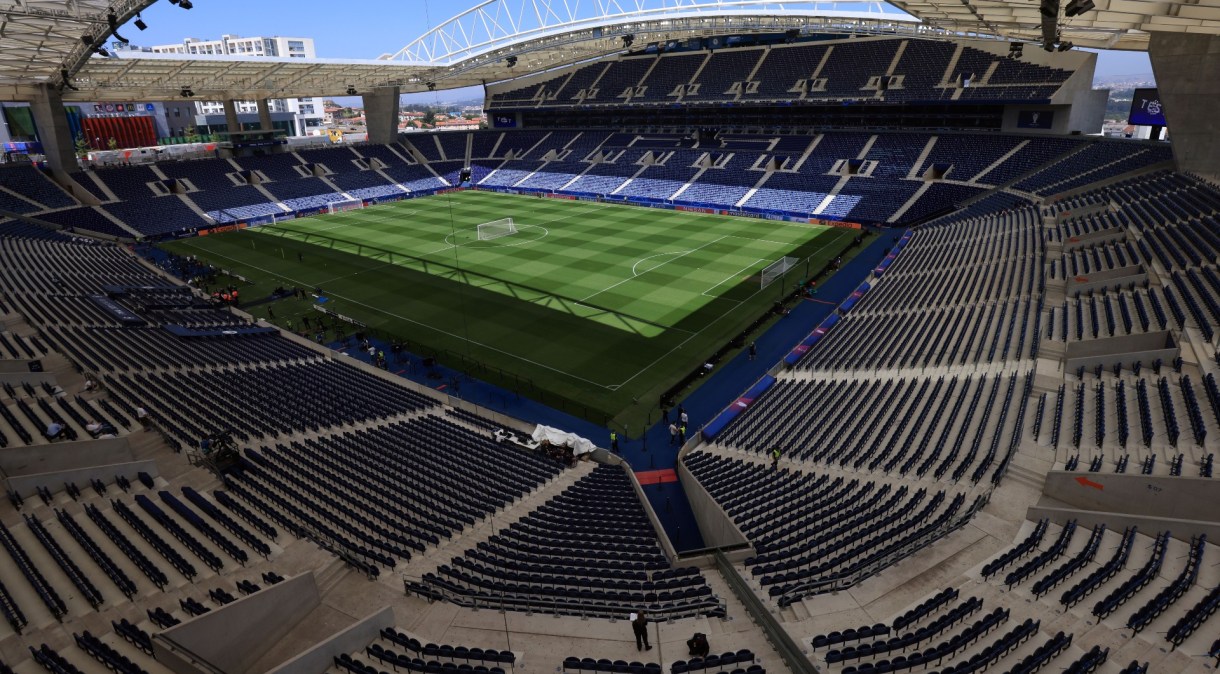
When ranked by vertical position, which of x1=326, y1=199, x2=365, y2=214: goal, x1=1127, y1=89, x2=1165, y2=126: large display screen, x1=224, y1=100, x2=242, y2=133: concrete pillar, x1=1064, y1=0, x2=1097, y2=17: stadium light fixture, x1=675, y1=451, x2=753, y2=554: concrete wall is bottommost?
x1=675, y1=451, x2=753, y2=554: concrete wall

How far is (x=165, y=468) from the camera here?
1560cm

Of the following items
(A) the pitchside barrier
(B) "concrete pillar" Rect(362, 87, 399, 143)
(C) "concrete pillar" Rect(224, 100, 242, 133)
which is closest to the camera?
(A) the pitchside barrier

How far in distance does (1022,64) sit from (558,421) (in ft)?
178

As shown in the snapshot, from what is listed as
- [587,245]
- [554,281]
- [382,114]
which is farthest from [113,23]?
[382,114]

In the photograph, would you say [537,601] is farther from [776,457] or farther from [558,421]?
[558,421]

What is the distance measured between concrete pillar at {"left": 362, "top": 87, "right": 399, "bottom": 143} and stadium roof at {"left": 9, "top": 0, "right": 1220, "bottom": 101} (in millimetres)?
2362

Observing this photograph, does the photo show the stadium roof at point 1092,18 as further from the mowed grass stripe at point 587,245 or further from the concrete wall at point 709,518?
the mowed grass stripe at point 587,245

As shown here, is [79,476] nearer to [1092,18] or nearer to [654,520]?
[654,520]

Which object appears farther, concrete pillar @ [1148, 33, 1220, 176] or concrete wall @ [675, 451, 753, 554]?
concrete pillar @ [1148, 33, 1220, 176]

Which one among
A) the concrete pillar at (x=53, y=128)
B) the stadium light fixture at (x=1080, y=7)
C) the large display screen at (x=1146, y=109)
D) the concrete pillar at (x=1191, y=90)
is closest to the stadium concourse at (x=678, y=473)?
the concrete pillar at (x=1191, y=90)

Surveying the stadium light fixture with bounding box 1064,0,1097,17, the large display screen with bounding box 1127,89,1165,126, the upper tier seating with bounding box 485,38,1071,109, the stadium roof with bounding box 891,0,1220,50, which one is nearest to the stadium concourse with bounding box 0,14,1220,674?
the large display screen with bounding box 1127,89,1165,126

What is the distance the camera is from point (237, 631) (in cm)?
978

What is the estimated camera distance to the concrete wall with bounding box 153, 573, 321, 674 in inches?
→ 354

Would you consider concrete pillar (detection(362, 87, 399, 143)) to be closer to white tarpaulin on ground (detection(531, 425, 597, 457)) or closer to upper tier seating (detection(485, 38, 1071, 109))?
upper tier seating (detection(485, 38, 1071, 109))
